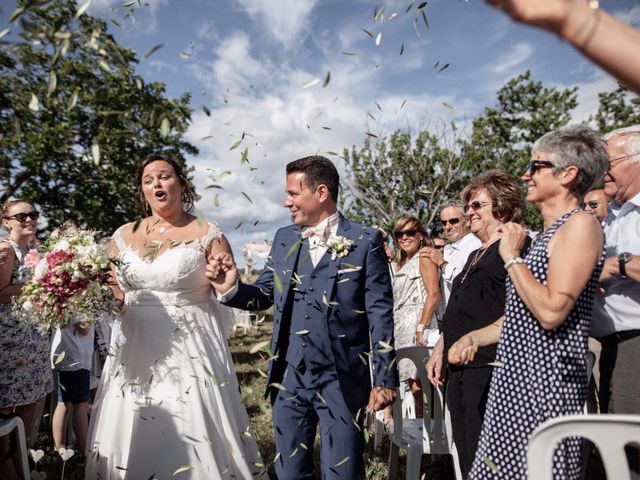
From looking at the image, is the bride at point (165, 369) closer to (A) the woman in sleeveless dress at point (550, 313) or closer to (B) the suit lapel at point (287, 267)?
(B) the suit lapel at point (287, 267)

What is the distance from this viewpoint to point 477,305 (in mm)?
2996

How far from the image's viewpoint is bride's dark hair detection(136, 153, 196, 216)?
3787 millimetres

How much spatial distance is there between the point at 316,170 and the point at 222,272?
39.7 inches

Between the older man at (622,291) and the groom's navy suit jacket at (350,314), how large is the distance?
133 centimetres

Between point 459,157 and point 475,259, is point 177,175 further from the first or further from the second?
point 459,157

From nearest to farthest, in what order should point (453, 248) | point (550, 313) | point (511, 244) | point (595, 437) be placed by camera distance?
1. point (595, 437)
2. point (550, 313)
3. point (511, 244)
4. point (453, 248)

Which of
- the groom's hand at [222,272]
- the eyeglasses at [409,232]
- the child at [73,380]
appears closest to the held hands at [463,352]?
the groom's hand at [222,272]

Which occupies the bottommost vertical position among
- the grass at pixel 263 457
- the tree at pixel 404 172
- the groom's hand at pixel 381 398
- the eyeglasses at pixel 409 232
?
the grass at pixel 263 457

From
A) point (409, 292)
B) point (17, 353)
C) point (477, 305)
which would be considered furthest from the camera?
point (409, 292)

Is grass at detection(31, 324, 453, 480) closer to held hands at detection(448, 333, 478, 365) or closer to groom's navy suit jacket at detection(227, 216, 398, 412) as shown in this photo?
groom's navy suit jacket at detection(227, 216, 398, 412)

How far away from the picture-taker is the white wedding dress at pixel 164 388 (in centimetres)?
352

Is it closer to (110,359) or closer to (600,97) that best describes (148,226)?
(110,359)

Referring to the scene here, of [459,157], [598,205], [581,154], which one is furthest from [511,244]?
[459,157]

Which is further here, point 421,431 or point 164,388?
point 421,431
